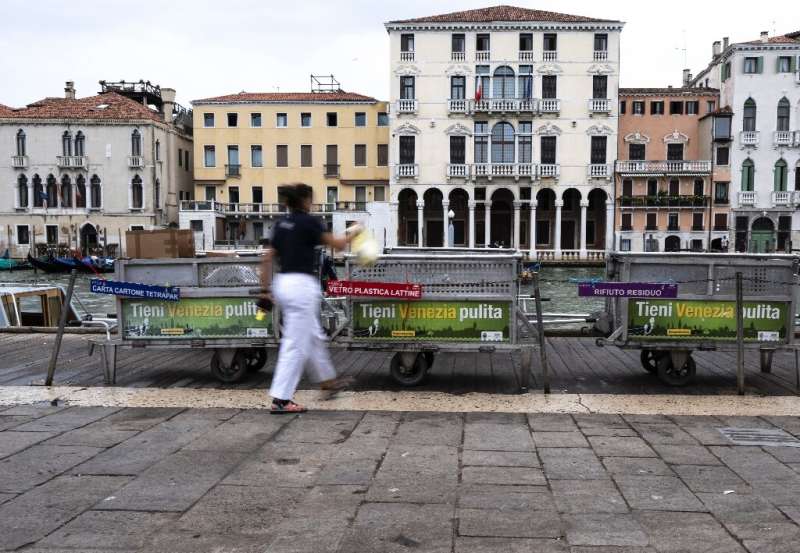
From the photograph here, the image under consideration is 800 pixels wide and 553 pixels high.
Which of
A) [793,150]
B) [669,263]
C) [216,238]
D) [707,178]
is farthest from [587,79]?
[669,263]

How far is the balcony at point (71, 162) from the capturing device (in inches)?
2287

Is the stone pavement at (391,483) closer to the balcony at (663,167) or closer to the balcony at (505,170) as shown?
the balcony at (505,170)

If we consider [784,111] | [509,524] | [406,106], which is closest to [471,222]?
[406,106]

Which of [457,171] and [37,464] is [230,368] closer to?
[37,464]

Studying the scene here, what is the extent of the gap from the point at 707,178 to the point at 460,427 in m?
53.2

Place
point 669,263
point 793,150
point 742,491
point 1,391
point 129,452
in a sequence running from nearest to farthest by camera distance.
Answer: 1. point 742,491
2. point 129,452
3. point 1,391
4. point 669,263
5. point 793,150

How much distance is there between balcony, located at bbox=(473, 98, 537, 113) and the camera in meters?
54.2

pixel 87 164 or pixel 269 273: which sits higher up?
pixel 87 164

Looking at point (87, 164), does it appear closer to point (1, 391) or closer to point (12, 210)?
point (12, 210)

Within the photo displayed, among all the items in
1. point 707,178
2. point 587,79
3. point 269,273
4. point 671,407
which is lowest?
point 671,407

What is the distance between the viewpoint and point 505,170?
5528 cm

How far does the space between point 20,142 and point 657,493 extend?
63.3m

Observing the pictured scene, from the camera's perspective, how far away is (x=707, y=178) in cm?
5403

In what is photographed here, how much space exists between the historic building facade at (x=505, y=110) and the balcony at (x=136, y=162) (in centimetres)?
1911
